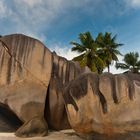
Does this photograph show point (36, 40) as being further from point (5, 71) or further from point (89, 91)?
point (89, 91)

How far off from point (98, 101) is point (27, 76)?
14.8 feet

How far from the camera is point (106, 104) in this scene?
8289 millimetres

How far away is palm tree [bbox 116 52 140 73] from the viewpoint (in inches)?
1393

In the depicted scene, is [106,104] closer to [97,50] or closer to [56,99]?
[56,99]

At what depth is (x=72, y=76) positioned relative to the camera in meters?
13.0

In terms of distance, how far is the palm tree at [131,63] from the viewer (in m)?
35.4

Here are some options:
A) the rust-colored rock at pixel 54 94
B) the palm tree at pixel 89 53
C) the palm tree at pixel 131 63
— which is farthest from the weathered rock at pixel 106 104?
the palm tree at pixel 131 63

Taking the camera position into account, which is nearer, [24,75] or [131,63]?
[24,75]

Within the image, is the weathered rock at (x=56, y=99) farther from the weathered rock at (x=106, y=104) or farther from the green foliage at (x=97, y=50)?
the green foliage at (x=97, y=50)

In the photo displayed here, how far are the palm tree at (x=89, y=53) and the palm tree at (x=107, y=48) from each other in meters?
1.16

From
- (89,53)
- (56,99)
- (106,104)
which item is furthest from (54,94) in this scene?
(89,53)

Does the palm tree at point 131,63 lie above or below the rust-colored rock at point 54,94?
above

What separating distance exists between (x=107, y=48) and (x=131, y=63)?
15.0 ft

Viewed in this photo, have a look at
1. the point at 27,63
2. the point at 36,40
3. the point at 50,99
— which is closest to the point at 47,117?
the point at 50,99
